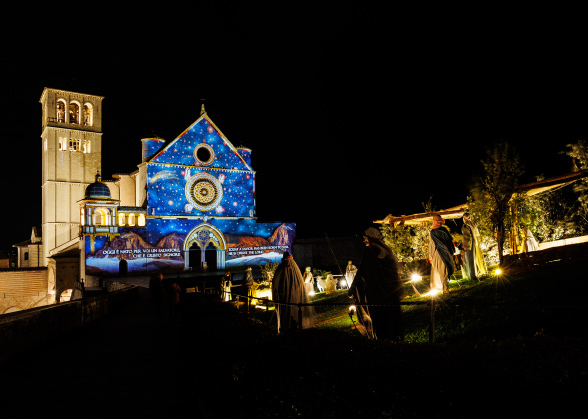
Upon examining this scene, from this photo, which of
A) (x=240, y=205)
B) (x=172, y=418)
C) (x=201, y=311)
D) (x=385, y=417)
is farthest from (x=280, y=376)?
(x=240, y=205)

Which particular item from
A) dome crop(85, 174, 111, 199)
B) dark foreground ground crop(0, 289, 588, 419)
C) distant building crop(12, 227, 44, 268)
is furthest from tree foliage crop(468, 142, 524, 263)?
distant building crop(12, 227, 44, 268)

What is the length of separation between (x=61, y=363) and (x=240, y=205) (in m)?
33.1

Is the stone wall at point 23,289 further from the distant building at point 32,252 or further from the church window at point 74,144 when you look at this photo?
the church window at point 74,144

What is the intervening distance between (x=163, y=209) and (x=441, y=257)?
100ft

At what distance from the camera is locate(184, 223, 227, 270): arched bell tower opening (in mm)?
37906

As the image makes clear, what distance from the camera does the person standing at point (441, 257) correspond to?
10320 mm

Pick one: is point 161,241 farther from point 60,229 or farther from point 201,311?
point 201,311

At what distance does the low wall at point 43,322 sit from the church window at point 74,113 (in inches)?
1543

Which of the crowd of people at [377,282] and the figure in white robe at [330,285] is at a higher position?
the crowd of people at [377,282]

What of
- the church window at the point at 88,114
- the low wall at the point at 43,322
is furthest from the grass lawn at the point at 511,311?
the church window at the point at 88,114

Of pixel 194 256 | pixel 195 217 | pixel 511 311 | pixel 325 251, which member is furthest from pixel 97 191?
pixel 511 311

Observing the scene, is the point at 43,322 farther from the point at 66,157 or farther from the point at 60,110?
the point at 60,110

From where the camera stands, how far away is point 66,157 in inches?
1817

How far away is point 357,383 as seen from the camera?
3324 mm
